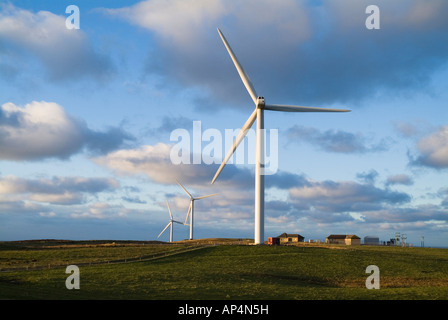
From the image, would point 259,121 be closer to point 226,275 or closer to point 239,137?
point 239,137

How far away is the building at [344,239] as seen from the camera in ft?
538

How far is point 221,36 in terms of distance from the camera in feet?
278

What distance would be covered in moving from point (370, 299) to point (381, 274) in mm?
28513

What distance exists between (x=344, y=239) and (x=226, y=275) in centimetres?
12905

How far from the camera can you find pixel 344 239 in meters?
173

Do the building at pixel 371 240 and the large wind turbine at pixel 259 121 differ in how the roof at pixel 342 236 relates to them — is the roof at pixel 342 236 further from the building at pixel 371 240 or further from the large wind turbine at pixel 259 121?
the large wind turbine at pixel 259 121

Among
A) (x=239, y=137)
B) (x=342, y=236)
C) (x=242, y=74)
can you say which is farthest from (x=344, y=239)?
(x=242, y=74)

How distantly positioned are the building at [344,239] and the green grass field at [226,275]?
80001mm

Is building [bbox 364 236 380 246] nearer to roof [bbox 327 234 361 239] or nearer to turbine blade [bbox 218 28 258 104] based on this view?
roof [bbox 327 234 361 239]

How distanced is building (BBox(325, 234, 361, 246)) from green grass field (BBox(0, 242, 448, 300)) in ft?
262

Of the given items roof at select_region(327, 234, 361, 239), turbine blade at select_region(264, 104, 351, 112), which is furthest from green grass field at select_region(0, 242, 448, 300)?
roof at select_region(327, 234, 361, 239)

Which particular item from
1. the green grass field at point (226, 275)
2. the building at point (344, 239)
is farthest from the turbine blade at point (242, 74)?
the building at point (344, 239)

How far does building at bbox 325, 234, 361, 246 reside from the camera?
538 ft
